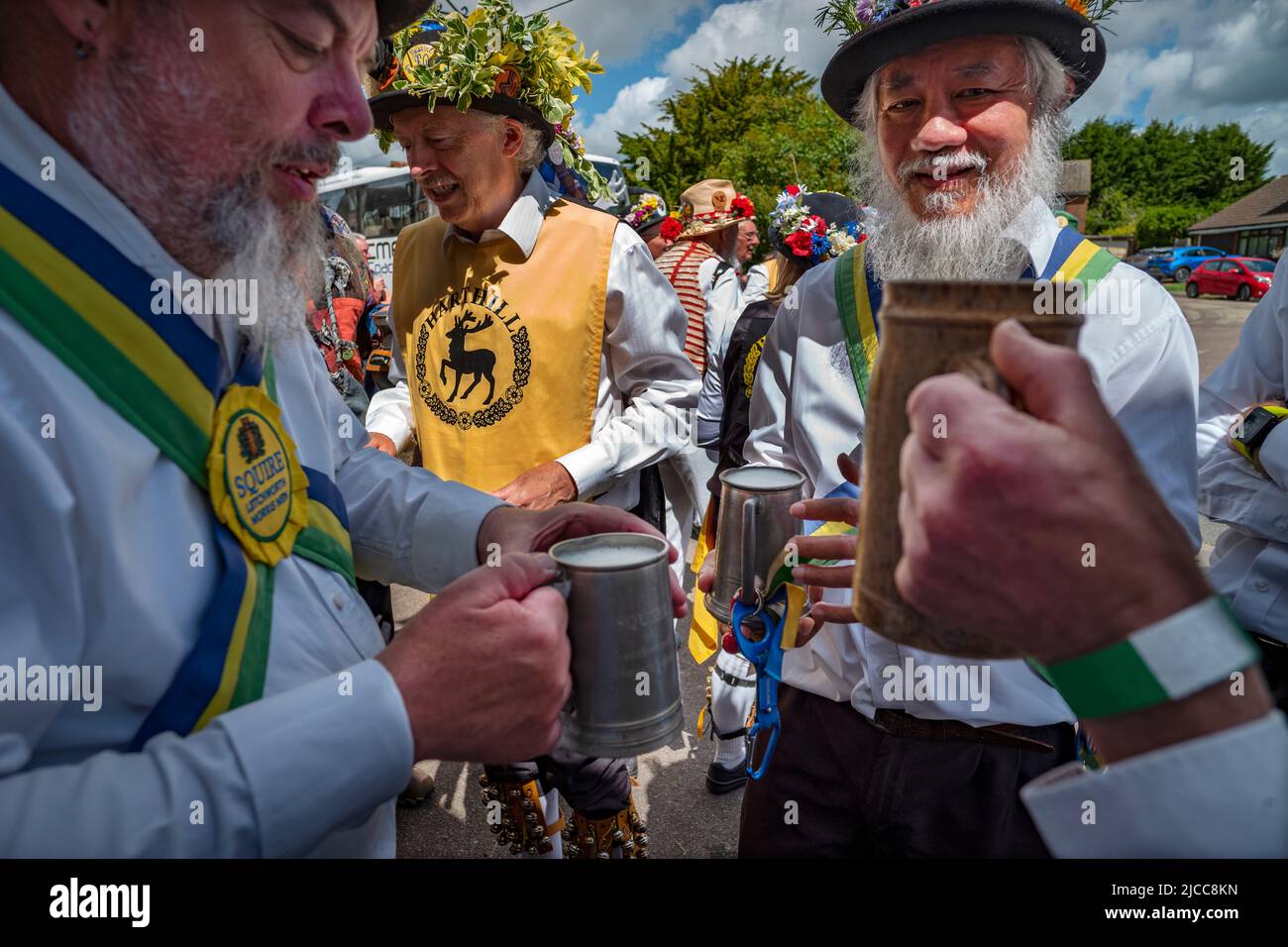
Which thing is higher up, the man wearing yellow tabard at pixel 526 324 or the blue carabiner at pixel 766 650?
the man wearing yellow tabard at pixel 526 324

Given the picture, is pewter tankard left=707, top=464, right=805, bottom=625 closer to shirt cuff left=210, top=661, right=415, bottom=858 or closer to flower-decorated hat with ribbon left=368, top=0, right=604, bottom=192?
shirt cuff left=210, top=661, right=415, bottom=858

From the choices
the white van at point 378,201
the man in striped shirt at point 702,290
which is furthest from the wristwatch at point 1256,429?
the white van at point 378,201

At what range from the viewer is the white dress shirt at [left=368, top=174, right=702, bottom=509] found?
2.74 metres

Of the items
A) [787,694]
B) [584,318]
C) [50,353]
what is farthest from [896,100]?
[50,353]

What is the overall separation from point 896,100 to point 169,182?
1535mm

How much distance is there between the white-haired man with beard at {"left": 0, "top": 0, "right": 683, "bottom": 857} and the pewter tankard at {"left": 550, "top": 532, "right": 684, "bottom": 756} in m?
0.05

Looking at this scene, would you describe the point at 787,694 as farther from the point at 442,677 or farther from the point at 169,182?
the point at 169,182

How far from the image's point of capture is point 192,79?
1056 millimetres

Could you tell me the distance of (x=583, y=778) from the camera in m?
2.71

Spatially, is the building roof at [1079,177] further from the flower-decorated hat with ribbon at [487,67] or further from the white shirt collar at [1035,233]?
the white shirt collar at [1035,233]

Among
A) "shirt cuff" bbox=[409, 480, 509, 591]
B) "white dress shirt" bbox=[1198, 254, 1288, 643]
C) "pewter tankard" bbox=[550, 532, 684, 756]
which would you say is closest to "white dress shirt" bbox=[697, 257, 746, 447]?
"white dress shirt" bbox=[1198, 254, 1288, 643]

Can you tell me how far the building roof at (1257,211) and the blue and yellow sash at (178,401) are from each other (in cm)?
4827

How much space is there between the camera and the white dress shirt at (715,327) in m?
4.43

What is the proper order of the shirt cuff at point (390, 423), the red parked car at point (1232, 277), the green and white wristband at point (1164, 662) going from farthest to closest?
1. the red parked car at point (1232, 277)
2. the shirt cuff at point (390, 423)
3. the green and white wristband at point (1164, 662)
